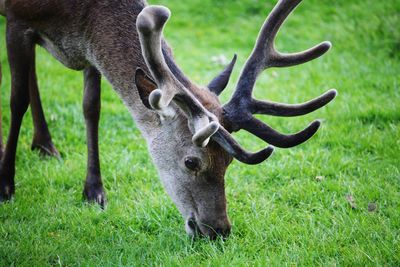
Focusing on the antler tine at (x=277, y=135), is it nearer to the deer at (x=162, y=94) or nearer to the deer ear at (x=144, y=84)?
the deer at (x=162, y=94)

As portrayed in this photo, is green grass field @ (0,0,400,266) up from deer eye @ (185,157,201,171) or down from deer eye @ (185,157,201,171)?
down

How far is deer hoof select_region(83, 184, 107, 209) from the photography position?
462 centimetres

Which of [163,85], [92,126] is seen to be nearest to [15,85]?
[92,126]

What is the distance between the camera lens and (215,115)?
3.67m

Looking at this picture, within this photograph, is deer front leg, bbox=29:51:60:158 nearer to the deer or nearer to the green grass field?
the green grass field

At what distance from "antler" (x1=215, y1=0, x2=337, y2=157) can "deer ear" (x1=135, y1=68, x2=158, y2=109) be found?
21.8 inches

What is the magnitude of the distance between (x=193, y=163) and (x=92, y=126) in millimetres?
1610

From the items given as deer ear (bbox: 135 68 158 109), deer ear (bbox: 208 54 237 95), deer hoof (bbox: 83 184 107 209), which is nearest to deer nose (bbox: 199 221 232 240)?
deer ear (bbox: 135 68 158 109)

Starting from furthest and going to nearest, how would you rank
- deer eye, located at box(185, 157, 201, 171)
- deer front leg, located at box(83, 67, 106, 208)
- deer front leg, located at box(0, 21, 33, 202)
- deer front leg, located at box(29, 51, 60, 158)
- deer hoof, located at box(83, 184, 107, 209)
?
deer front leg, located at box(29, 51, 60, 158), deer front leg, located at box(83, 67, 106, 208), deer hoof, located at box(83, 184, 107, 209), deer front leg, located at box(0, 21, 33, 202), deer eye, located at box(185, 157, 201, 171)

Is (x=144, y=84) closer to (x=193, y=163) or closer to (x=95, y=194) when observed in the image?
(x=193, y=163)

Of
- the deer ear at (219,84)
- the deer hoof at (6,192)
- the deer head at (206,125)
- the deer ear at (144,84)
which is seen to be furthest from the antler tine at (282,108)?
the deer hoof at (6,192)

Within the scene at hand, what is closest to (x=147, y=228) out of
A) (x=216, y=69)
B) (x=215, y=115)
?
(x=215, y=115)

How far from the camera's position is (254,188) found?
479cm

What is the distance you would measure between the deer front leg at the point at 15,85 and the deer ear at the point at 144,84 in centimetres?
136
